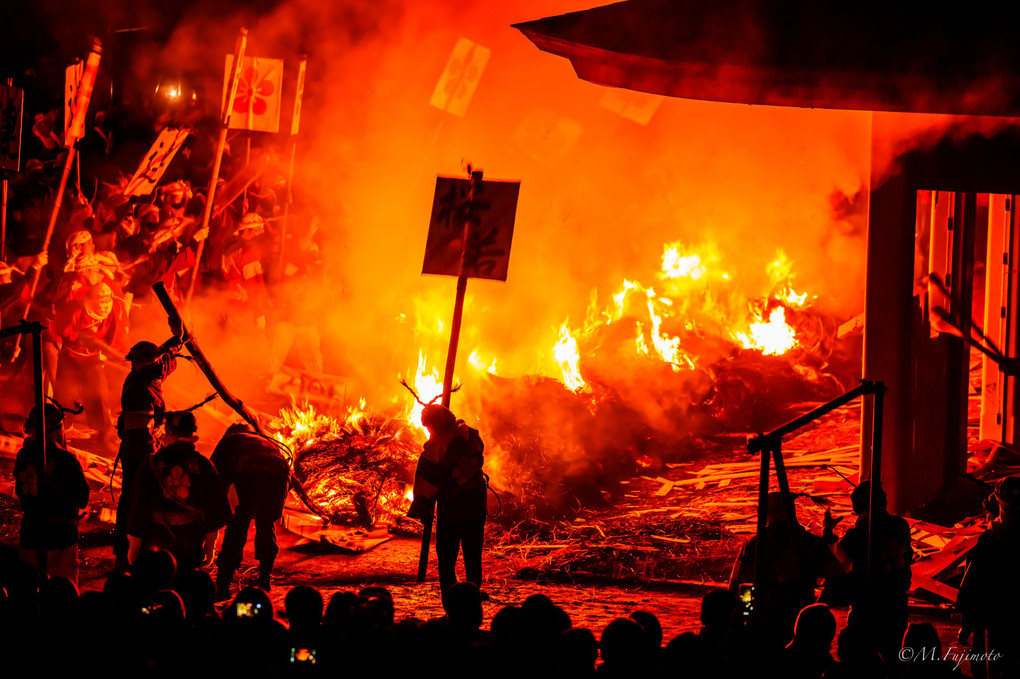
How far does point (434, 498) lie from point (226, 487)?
1789mm

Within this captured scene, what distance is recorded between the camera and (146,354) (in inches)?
310

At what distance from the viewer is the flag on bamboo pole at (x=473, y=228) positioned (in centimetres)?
766

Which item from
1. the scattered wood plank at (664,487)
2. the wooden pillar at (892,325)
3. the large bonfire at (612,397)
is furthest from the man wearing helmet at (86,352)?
the wooden pillar at (892,325)

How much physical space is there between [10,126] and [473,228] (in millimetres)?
7295

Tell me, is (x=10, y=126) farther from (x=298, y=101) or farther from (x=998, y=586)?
(x=998, y=586)

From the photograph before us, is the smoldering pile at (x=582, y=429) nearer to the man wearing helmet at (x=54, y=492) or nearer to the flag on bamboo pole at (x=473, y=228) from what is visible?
the flag on bamboo pole at (x=473, y=228)

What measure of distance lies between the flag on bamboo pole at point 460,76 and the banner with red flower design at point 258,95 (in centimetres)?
268

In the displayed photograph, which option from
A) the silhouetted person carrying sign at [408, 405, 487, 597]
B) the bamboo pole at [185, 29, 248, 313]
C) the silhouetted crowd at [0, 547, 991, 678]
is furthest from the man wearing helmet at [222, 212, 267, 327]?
the silhouetted crowd at [0, 547, 991, 678]

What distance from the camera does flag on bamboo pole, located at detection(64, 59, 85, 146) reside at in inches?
485

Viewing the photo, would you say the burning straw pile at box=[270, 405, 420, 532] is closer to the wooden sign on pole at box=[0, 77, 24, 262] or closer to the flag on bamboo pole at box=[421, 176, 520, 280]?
the flag on bamboo pole at box=[421, 176, 520, 280]

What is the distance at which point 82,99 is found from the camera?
1252 centimetres

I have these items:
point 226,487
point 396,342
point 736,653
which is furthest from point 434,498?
point 396,342

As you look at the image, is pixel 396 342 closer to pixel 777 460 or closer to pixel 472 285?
pixel 472 285

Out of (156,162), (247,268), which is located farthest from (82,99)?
(247,268)
